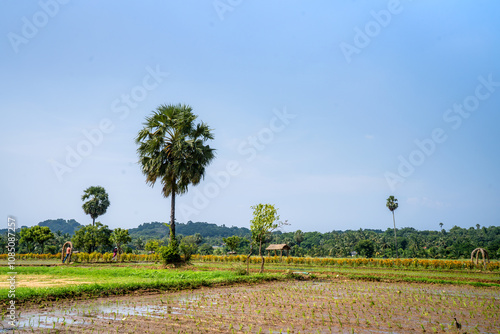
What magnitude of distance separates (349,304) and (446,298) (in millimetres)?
4968

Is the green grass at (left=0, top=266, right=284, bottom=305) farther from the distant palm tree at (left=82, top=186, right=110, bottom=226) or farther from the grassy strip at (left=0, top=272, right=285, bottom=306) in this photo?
the distant palm tree at (left=82, top=186, right=110, bottom=226)

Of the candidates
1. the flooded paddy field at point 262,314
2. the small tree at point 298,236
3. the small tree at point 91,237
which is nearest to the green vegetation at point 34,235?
the small tree at point 91,237

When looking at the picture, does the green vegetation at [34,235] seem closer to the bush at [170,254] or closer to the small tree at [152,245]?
the small tree at [152,245]

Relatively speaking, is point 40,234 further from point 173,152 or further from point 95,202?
point 173,152

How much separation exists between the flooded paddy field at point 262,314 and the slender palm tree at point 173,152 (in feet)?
50.7

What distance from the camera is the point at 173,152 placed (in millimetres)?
28969

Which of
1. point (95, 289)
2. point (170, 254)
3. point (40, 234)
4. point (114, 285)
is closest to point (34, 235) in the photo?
point (40, 234)

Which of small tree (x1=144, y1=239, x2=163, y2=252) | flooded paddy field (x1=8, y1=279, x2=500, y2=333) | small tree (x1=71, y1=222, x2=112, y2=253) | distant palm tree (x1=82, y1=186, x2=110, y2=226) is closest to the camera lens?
flooded paddy field (x1=8, y1=279, x2=500, y2=333)

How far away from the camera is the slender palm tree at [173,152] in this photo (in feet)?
95.6

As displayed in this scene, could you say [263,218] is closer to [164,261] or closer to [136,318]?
[164,261]

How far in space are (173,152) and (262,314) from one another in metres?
20.4

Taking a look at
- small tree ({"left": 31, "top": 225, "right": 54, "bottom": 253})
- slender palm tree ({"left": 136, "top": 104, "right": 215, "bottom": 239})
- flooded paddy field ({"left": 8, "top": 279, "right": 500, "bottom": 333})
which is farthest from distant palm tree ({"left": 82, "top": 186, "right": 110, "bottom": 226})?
flooded paddy field ({"left": 8, "top": 279, "right": 500, "bottom": 333})

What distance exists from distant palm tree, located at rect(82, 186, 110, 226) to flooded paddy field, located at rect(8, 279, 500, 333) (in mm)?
64602

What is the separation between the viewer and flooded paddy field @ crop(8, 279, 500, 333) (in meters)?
8.59
